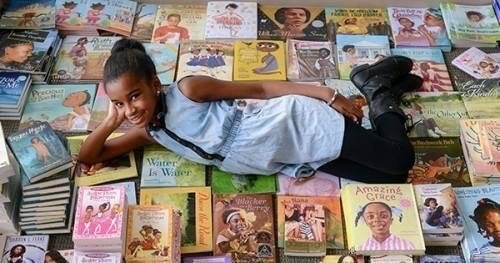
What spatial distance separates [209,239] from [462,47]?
0.92 m

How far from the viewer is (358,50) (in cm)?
177

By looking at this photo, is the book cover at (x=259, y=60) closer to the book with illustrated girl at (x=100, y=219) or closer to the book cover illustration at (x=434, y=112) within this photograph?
the book cover illustration at (x=434, y=112)

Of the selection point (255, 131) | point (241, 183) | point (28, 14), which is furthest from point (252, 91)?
point (28, 14)

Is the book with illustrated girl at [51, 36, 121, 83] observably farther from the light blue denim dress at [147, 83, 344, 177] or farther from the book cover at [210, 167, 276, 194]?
the book cover at [210, 167, 276, 194]

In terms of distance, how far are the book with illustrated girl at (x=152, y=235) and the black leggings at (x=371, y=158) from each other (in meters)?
0.40

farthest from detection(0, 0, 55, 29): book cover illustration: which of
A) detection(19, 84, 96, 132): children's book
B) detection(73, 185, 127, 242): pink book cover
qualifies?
detection(73, 185, 127, 242): pink book cover

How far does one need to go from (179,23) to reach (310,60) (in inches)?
15.4

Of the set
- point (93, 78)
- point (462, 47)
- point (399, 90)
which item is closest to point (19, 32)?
point (93, 78)

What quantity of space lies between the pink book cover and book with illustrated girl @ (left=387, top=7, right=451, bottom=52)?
93 centimetres

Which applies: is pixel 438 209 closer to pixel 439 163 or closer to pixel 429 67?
pixel 439 163

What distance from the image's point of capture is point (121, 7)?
1.86 m

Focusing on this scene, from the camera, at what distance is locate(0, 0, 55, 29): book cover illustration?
180 centimetres

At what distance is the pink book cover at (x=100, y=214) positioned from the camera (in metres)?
1.21

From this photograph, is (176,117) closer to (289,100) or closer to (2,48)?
(289,100)
